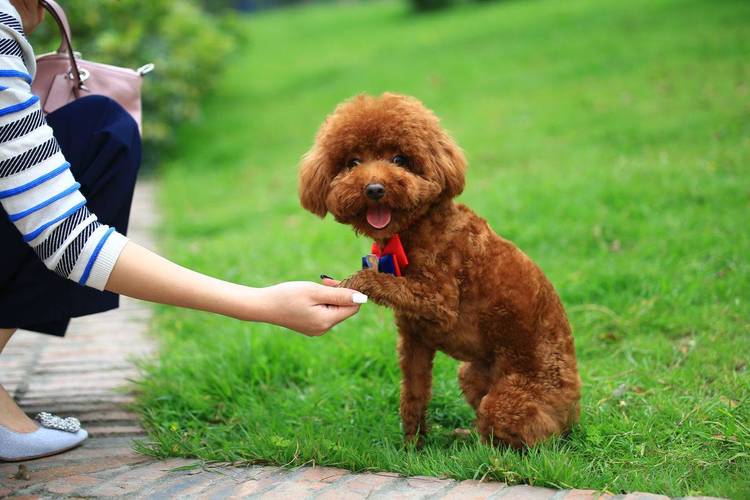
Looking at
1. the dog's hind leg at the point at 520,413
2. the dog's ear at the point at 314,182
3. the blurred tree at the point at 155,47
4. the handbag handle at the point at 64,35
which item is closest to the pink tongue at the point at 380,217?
the dog's ear at the point at 314,182

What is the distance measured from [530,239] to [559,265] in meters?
0.42

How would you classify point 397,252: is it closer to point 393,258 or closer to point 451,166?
point 393,258

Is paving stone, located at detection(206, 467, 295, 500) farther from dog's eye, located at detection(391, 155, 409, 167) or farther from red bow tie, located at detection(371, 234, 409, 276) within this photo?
dog's eye, located at detection(391, 155, 409, 167)

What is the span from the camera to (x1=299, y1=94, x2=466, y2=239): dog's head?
96.0 inches

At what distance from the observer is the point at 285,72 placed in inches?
626

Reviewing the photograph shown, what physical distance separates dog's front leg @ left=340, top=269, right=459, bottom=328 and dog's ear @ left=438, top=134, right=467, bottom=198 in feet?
1.02

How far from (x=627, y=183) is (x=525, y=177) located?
955 millimetres

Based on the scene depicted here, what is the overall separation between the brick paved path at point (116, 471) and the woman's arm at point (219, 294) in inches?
20.8

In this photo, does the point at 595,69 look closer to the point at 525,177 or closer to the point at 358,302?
the point at 525,177

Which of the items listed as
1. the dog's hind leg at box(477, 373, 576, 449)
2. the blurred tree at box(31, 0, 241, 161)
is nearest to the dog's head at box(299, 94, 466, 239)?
the dog's hind leg at box(477, 373, 576, 449)

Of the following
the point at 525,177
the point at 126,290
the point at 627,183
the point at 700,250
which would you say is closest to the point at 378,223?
the point at 126,290

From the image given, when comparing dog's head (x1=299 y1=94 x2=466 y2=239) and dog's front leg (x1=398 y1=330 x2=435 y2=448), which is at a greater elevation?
dog's head (x1=299 y1=94 x2=466 y2=239)

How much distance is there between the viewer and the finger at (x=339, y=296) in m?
2.39

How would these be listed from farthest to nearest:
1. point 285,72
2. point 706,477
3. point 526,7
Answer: point 526,7 < point 285,72 < point 706,477
